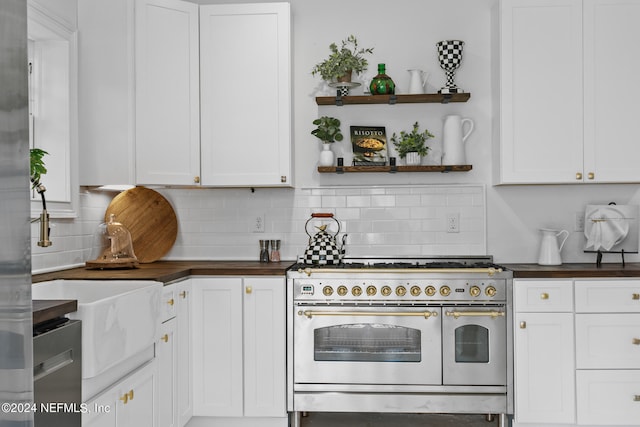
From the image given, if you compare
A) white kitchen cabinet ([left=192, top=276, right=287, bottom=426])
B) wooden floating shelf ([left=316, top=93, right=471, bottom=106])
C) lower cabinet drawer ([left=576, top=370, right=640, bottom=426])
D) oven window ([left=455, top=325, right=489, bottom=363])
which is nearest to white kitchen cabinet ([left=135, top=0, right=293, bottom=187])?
wooden floating shelf ([left=316, top=93, right=471, bottom=106])

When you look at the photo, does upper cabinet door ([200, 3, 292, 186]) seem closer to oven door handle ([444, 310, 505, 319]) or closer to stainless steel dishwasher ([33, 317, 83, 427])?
oven door handle ([444, 310, 505, 319])

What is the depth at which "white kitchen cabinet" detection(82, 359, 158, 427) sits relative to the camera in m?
1.99

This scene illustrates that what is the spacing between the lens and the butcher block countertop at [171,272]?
2799 mm

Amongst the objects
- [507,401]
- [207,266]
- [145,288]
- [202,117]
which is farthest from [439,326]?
[202,117]

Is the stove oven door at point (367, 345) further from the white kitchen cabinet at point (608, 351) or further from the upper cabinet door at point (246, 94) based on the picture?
the upper cabinet door at point (246, 94)

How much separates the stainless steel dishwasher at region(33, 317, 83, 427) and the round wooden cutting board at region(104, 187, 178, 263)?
2029 mm

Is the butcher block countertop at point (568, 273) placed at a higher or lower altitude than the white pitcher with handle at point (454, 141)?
lower

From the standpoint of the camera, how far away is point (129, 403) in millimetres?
2314

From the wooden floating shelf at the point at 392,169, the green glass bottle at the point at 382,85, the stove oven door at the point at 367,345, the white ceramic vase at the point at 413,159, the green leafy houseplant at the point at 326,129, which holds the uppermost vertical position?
the green glass bottle at the point at 382,85

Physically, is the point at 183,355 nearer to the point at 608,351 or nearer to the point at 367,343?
the point at 367,343

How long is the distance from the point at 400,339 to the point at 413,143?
4.10 feet

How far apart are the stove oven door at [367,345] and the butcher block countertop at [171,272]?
12.9 inches

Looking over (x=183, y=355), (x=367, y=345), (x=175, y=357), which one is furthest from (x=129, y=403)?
(x=367, y=345)

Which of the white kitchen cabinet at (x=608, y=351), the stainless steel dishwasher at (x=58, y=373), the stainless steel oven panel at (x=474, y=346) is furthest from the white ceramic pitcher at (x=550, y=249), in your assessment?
the stainless steel dishwasher at (x=58, y=373)
